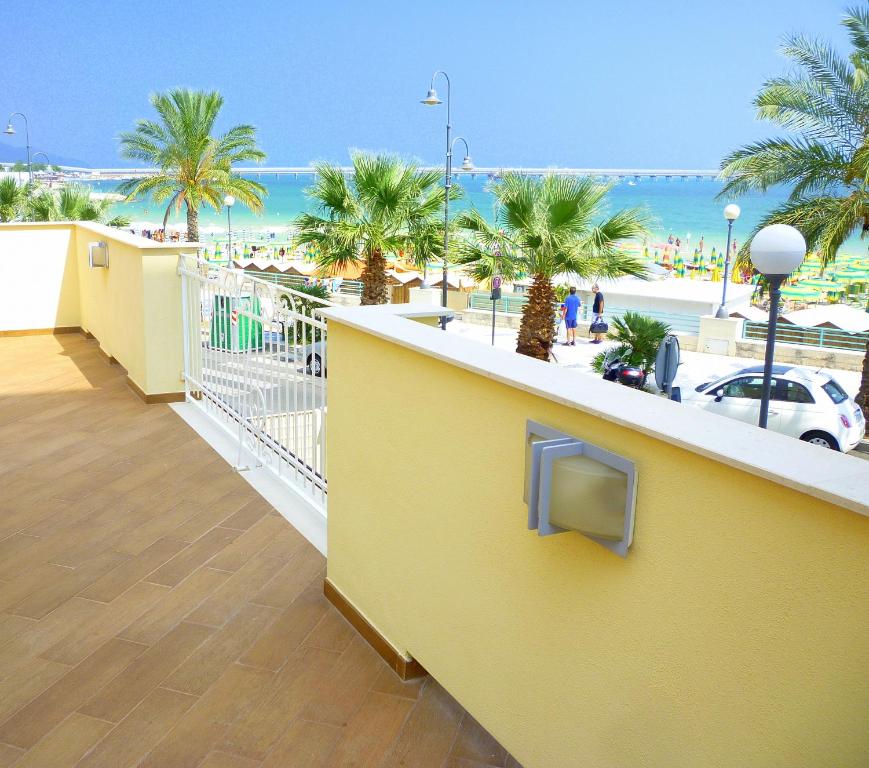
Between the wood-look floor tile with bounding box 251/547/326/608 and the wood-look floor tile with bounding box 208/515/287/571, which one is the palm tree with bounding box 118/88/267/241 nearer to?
Answer: the wood-look floor tile with bounding box 208/515/287/571

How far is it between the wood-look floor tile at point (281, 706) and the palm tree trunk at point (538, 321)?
50.6 ft

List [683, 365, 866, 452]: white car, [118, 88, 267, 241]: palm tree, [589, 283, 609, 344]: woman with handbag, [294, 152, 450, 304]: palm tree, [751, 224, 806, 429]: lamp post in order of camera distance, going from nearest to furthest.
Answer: [751, 224, 806, 429]: lamp post < [683, 365, 866, 452]: white car < [294, 152, 450, 304]: palm tree < [589, 283, 609, 344]: woman with handbag < [118, 88, 267, 241]: palm tree

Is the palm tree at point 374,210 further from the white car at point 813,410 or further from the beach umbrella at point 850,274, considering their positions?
the beach umbrella at point 850,274

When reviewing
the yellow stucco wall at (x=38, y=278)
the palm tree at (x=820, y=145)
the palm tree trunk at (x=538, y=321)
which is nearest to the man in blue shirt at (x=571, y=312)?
the palm tree trunk at (x=538, y=321)

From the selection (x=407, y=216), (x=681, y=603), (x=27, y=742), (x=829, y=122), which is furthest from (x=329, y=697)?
(x=407, y=216)

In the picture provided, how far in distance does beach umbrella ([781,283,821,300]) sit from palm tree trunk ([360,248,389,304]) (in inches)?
892

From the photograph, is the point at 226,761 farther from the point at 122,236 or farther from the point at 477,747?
the point at 122,236

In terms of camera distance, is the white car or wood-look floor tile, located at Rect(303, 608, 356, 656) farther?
the white car

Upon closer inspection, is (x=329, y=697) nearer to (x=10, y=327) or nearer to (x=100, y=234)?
(x=100, y=234)

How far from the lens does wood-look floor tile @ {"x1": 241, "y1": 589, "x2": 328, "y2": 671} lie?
3.23 meters

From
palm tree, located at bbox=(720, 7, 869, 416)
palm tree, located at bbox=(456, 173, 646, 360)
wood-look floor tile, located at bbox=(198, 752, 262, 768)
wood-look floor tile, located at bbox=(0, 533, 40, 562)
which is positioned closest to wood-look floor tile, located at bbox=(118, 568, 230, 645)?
wood-look floor tile, located at bbox=(198, 752, 262, 768)

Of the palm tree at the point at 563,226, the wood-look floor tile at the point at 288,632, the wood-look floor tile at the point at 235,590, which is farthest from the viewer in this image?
the palm tree at the point at 563,226

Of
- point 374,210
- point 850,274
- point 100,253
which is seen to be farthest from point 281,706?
point 850,274

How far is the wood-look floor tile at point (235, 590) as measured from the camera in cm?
354
